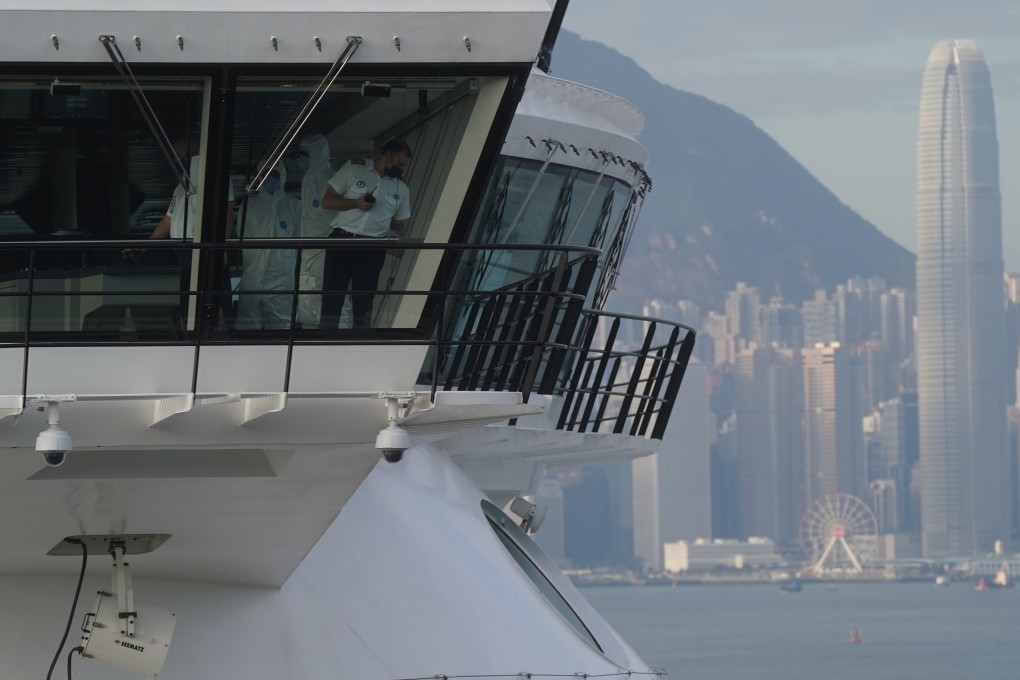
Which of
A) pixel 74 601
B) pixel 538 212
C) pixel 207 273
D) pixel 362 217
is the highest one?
pixel 538 212

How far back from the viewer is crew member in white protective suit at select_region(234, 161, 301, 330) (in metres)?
12.1

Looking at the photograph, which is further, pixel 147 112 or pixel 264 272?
pixel 264 272

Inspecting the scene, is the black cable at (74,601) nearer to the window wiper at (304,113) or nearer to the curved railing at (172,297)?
the curved railing at (172,297)

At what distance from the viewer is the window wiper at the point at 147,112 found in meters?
11.7

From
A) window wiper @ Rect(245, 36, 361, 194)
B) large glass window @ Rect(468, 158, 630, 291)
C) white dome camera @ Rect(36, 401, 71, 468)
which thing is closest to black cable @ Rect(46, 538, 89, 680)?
white dome camera @ Rect(36, 401, 71, 468)

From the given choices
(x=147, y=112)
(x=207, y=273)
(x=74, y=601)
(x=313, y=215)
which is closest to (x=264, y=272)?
(x=207, y=273)

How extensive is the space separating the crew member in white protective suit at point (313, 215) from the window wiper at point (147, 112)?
0.71 meters

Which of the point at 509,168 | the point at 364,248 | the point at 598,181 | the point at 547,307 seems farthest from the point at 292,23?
the point at 598,181

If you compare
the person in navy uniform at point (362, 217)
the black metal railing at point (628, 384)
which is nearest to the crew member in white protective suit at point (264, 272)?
the person in navy uniform at point (362, 217)

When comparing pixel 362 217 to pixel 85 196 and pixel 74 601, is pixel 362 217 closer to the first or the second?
pixel 85 196

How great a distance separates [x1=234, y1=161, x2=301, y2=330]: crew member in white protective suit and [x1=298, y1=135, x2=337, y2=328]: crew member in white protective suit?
100mm

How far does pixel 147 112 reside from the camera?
11.9m

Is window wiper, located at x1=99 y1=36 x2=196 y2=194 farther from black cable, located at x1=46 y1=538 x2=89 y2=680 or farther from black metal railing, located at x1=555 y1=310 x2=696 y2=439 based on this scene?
black metal railing, located at x1=555 y1=310 x2=696 y2=439

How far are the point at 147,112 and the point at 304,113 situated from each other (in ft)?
3.11
